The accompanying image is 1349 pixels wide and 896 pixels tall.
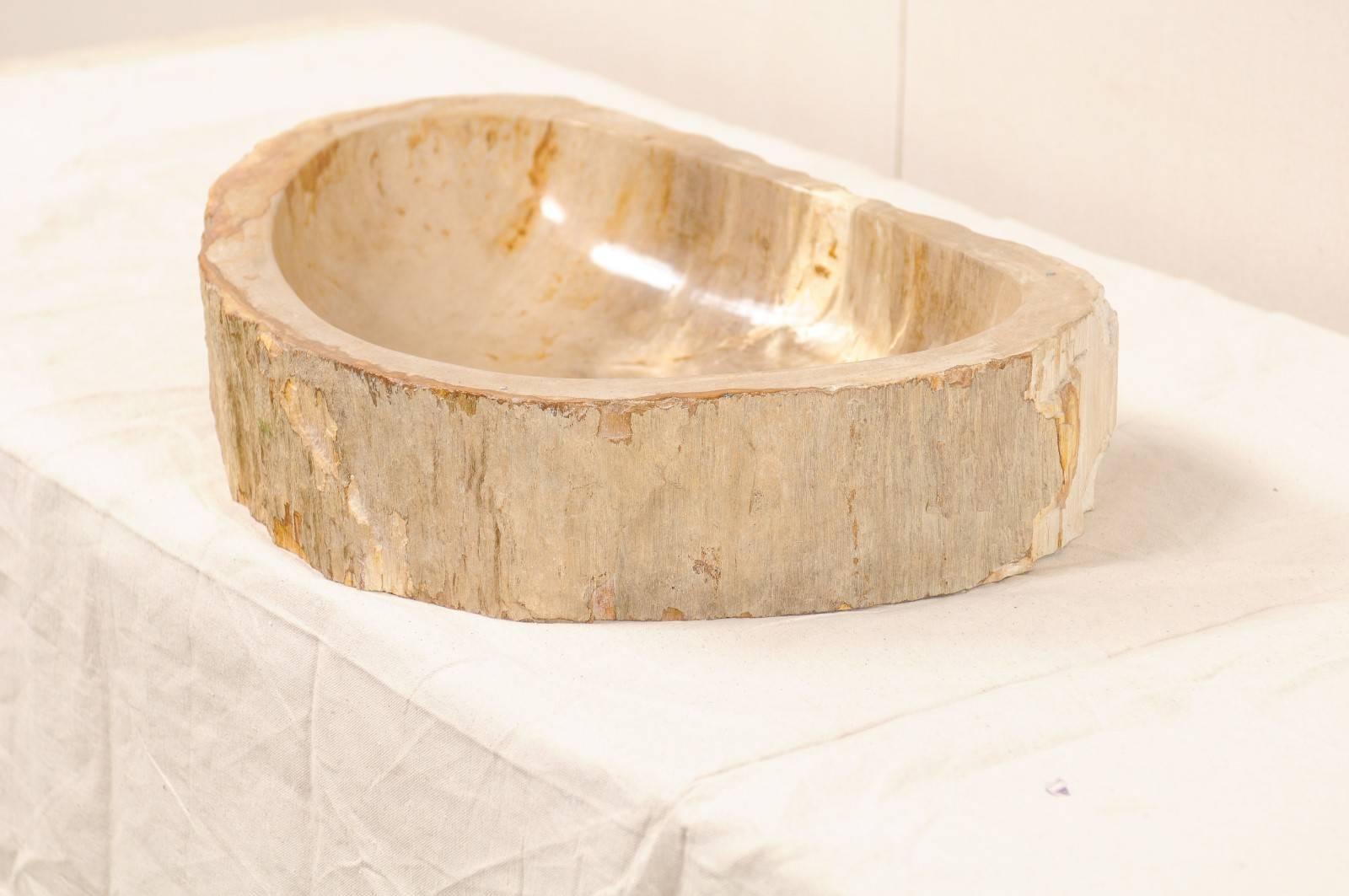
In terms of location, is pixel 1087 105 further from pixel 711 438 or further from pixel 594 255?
pixel 711 438

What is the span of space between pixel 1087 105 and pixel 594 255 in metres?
0.43

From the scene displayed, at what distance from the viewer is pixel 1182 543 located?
90 cm

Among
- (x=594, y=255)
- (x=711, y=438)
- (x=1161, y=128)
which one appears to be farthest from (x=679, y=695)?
(x=1161, y=128)

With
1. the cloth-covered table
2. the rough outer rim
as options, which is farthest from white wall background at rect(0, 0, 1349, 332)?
the rough outer rim

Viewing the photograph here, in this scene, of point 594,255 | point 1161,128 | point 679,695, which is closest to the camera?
point 679,695

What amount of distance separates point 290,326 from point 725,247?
33 cm

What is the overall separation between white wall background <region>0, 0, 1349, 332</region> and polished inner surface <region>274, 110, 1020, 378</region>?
364 mm

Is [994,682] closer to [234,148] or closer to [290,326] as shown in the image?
[290,326]

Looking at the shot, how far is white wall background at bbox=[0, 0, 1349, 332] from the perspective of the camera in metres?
1.20

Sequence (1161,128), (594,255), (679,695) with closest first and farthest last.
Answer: (679,695) < (594,255) < (1161,128)

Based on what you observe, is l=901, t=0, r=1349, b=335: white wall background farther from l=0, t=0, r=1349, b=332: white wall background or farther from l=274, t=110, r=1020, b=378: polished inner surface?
l=274, t=110, r=1020, b=378: polished inner surface

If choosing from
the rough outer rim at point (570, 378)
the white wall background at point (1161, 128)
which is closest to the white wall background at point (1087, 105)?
the white wall background at point (1161, 128)

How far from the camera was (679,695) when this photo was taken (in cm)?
75

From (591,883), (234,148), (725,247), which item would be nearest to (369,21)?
(234,148)
